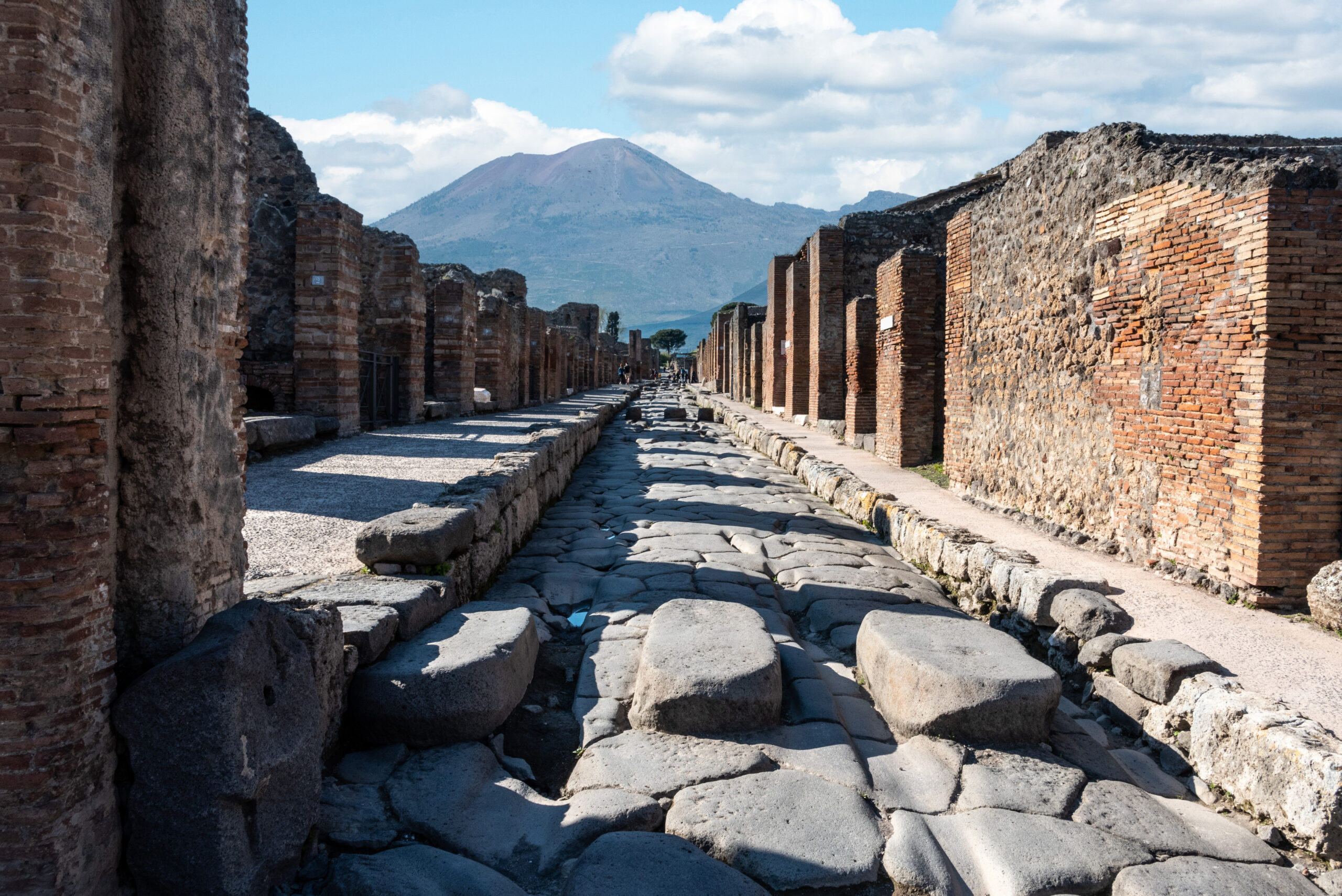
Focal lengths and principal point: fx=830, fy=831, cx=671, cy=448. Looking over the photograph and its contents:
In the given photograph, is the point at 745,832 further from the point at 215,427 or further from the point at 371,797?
the point at 215,427

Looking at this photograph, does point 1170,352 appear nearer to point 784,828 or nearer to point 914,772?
point 914,772

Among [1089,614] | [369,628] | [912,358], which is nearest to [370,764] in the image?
[369,628]

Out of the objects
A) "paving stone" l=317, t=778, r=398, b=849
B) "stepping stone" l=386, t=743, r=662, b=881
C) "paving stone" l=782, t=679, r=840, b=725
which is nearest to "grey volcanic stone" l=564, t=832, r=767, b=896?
"stepping stone" l=386, t=743, r=662, b=881

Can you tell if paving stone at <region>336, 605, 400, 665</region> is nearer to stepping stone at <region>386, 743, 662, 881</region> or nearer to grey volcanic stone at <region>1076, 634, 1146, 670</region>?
stepping stone at <region>386, 743, 662, 881</region>

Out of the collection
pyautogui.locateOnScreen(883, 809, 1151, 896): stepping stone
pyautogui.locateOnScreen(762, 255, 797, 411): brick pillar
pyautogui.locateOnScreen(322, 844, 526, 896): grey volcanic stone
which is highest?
pyautogui.locateOnScreen(762, 255, 797, 411): brick pillar

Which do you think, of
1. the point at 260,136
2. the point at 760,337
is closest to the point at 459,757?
the point at 260,136

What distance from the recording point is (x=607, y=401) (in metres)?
23.4

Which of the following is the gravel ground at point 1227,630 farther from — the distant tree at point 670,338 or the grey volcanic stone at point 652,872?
the distant tree at point 670,338

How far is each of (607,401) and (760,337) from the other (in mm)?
5149

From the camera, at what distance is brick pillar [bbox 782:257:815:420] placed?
59.5ft

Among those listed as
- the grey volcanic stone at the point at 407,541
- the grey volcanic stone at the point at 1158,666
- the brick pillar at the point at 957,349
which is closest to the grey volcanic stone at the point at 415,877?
the grey volcanic stone at the point at 407,541

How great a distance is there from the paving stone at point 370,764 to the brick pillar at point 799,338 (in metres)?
15.5

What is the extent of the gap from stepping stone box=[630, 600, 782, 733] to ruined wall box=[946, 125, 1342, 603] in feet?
9.27

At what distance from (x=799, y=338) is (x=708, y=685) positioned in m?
15.9
